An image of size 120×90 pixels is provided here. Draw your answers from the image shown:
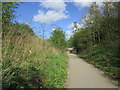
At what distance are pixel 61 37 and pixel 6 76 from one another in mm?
13837

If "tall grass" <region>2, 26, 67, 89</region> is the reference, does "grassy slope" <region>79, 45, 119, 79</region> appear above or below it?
below

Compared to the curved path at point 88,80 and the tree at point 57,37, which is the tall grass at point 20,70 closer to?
the curved path at point 88,80

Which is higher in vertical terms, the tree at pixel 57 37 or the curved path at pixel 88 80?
the tree at pixel 57 37

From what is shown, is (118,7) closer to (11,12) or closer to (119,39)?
(119,39)

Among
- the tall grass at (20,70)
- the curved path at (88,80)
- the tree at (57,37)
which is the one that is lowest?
the curved path at (88,80)

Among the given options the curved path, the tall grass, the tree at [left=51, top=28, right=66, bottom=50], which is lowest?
the curved path

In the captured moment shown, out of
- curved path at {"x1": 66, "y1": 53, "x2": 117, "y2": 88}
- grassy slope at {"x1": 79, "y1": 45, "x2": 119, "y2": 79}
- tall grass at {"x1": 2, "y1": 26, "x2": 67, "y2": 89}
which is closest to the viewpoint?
tall grass at {"x1": 2, "y1": 26, "x2": 67, "y2": 89}

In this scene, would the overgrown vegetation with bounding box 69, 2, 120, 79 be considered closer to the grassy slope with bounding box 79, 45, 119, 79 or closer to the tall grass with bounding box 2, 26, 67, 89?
the grassy slope with bounding box 79, 45, 119, 79

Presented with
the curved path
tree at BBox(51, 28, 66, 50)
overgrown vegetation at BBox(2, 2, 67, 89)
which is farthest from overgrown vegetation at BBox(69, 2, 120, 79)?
tree at BBox(51, 28, 66, 50)

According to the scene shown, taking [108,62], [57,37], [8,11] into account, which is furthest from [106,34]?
[8,11]

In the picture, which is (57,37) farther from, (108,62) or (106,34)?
(108,62)

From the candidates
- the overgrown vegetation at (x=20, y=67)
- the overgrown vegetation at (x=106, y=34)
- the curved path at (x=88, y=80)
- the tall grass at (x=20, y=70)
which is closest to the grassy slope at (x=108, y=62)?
the overgrown vegetation at (x=106, y=34)

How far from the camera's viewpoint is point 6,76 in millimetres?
3074

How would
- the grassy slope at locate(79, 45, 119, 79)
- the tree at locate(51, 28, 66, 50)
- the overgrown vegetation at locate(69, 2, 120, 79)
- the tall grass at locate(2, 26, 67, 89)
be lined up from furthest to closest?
the tree at locate(51, 28, 66, 50) → the overgrown vegetation at locate(69, 2, 120, 79) → the grassy slope at locate(79, 45, 119, 79) → the tall grass at locate(2, 26, 67, 89)
